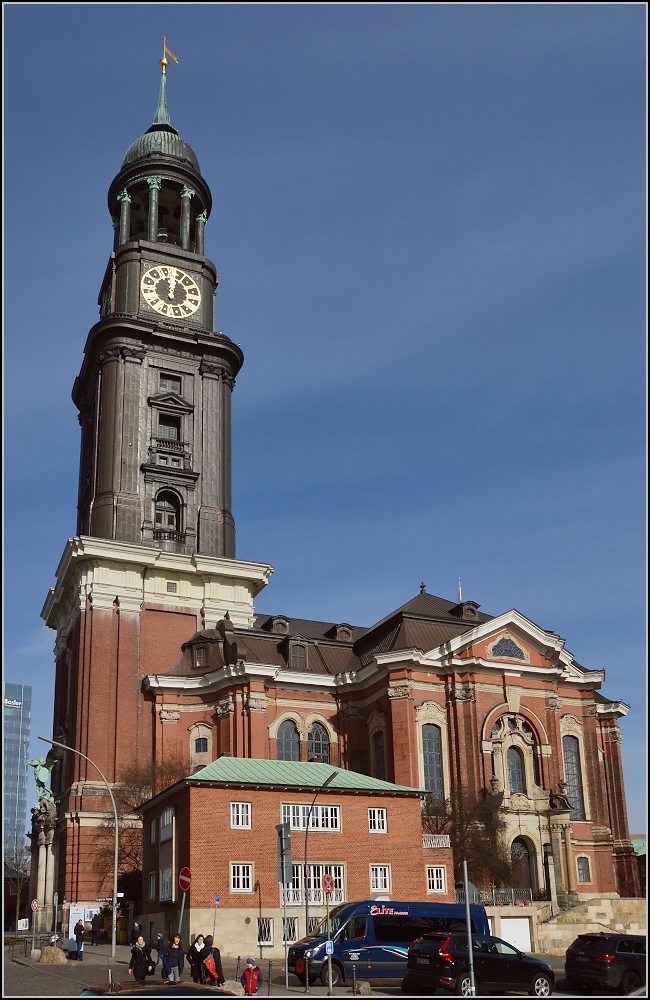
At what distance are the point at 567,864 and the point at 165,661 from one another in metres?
26.0

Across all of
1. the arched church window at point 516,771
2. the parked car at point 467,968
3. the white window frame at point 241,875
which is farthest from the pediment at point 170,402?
the parked car at point 467,968

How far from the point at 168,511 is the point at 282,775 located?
104 ft

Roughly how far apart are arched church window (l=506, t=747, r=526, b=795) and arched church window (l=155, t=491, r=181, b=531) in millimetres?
25968

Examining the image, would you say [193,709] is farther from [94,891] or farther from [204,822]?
[204,822]

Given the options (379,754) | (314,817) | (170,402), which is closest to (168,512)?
(170,402)

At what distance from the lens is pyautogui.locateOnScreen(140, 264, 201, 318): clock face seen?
74875 mm

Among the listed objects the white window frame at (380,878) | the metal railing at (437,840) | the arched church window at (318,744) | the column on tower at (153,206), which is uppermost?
the column on tower at (153,206)

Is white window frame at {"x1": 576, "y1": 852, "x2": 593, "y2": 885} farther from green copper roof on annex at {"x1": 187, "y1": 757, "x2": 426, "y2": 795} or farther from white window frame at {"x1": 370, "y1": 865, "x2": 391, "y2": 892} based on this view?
white window frame at {"x1": 370, "y1": 865, "x2": 391, "y2": 892}

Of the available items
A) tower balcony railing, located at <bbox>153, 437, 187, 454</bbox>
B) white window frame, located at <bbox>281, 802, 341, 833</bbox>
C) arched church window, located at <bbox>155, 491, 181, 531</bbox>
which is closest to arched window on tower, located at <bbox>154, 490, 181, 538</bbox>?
arched church window, located at <bbox>155, 491, 181, 531</bbox>

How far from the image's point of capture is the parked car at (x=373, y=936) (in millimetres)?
27500

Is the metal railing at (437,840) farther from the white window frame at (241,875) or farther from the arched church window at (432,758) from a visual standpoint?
the arched church window at (432,758)

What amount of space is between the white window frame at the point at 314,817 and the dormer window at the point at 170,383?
129 ft

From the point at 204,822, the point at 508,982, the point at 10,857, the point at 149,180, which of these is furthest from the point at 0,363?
the point at 10,857

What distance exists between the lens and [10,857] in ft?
384
